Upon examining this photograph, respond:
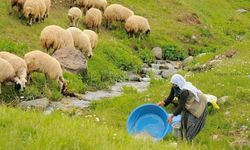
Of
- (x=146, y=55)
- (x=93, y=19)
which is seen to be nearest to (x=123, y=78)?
(x=146, y=55)

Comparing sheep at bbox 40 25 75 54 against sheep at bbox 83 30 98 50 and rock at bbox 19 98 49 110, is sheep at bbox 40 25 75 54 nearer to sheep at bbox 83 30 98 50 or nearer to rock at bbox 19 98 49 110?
sheep at bbox 83 30 98 50

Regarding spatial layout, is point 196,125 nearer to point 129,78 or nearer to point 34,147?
point 34,147

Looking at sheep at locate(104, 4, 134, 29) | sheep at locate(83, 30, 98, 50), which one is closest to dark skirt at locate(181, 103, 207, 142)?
sheep at locate(83, 30, 98, 50)

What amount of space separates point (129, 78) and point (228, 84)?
7579 millimetres

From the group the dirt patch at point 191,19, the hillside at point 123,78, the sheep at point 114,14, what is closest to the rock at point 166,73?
the hillside at point 123,78

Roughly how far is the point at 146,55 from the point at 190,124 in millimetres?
16229

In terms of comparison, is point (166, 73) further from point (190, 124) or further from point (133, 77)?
point (190, 124)

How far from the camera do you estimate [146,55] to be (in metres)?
28.2

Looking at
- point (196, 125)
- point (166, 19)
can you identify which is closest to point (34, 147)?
point (196, 125)

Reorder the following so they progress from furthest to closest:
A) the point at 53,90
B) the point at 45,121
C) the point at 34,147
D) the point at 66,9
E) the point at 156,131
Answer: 1. the point at 66,9
2. the point at 53,90
3. the point at 156,131
4. the point at 45,121
5. the point at 34,147

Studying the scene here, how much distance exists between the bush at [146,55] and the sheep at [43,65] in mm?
9711

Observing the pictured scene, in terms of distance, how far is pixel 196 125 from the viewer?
39.8 feet

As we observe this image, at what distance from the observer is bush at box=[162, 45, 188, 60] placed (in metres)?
29.8

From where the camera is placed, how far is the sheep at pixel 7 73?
52.6 ft
